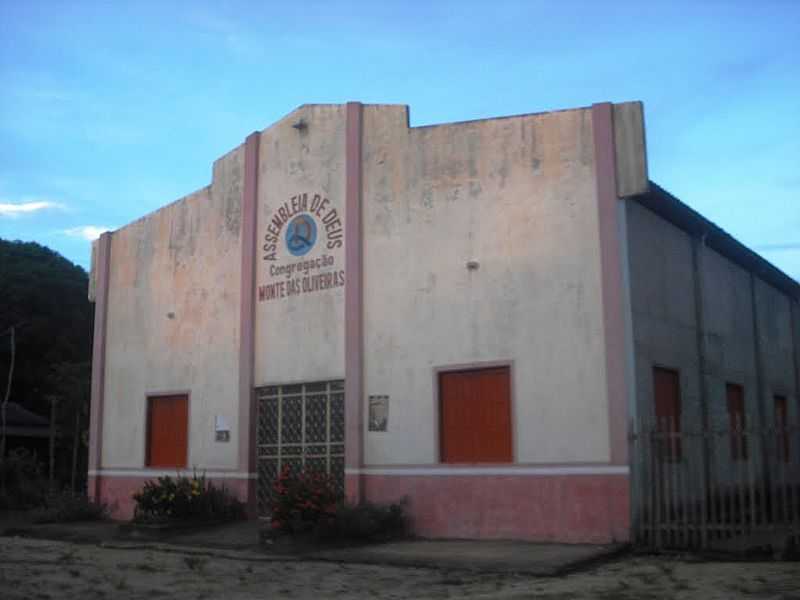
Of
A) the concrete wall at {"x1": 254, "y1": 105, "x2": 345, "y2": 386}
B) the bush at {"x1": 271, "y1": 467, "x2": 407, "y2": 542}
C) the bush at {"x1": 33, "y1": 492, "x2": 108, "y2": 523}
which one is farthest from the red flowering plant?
the bush at {"x1": 33, "y1": 492, "x2": 108, "y2": 523}

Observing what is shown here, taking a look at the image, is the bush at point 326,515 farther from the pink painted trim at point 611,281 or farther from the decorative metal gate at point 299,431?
the pink painted trim at point 611,281

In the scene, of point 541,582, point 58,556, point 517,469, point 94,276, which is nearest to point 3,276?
point 94,276

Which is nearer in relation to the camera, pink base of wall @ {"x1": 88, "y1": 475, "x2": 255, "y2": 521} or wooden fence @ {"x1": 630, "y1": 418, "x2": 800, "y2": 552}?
wooden fence @ {"x1": 630, "y1": 418, "x2": 800, "y2": 552}

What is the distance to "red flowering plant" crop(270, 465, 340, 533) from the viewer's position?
14.6 meters

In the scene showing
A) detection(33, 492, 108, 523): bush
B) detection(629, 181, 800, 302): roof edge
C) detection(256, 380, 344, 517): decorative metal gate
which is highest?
detection(629, 181, 800, 302): roof edge

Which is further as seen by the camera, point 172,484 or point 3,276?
point 3,276

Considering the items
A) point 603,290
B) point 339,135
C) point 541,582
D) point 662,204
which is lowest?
point 541,582

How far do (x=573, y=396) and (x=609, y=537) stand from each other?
2007 mm

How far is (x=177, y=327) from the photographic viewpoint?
1942 centimetres

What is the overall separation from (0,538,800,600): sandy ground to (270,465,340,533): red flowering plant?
148 centimetres

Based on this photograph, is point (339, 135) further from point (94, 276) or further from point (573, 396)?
point (94, 276)

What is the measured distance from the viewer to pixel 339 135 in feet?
55.6

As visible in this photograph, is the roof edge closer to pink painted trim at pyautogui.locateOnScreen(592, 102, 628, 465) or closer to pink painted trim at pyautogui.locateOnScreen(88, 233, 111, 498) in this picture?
pink painted trim at pyautogui.locateOnScreen(592, 102, 628, 465)

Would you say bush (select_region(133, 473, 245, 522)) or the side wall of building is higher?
the side wall of building
